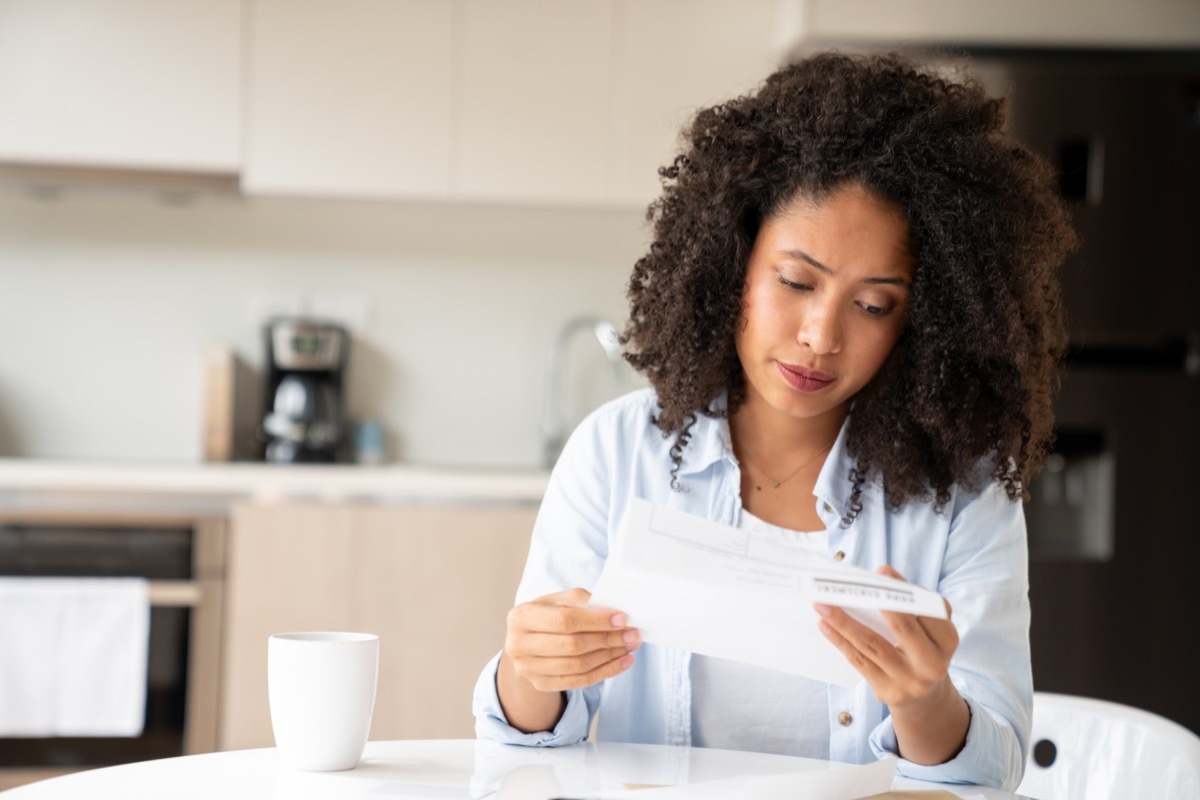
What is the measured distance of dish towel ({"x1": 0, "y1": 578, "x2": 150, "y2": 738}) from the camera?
8.33 ft

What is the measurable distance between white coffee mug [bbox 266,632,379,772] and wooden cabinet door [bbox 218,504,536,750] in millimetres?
1713

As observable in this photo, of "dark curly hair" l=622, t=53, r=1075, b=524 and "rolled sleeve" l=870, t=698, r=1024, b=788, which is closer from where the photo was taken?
"rolled sleeve" l=870, t=698, r=1024, b=788

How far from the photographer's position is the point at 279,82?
2.93 m

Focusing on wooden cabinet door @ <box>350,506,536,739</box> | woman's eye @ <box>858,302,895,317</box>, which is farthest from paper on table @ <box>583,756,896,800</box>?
wooden cabinet door @ <box>350,506,536,739</box>

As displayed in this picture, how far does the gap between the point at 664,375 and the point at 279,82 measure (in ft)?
6.10

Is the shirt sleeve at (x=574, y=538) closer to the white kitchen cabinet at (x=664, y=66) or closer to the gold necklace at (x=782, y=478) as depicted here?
the gold necklace at (x=782, y=478)

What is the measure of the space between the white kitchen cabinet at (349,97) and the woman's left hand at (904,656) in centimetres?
221

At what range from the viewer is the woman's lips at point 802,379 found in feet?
4.11

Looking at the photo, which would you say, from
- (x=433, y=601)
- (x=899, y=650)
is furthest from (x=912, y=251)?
(x=433, y=601)

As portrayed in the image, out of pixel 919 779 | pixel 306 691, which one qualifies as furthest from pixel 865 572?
pixel 306 691

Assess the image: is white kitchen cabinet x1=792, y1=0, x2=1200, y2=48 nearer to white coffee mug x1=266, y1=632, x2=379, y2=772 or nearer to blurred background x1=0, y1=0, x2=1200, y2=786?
blurred background x1=0, y1=0, x2=1200, y2=786

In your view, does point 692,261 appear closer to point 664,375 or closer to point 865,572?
point 664,375

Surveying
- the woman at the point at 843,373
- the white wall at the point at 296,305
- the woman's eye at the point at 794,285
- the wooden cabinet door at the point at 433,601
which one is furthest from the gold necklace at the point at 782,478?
the white wall at the point at 296,305

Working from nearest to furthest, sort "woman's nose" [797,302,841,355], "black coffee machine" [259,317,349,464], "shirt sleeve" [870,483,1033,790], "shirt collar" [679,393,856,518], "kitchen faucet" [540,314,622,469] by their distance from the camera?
1. "shirt sleeve" [870,483,1033,790]
2. "woman's nose" [797,302,841,355]
3. "shirt collar" [679,393,856,518]
4. "black coffee machine" [259,317,349,464]
5. "kitchen faucet" [540,314,622,469]
